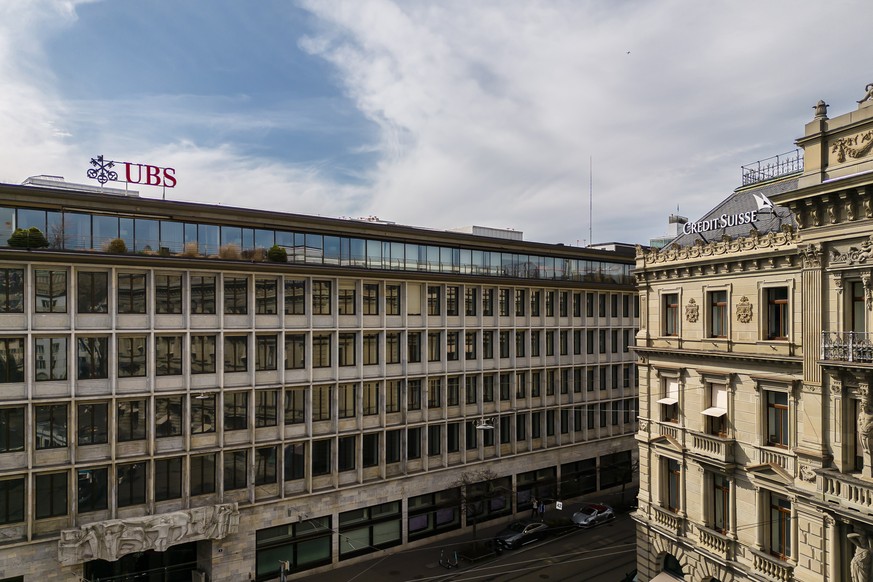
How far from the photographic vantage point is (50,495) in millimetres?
34969

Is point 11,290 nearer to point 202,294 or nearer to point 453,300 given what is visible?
point 202,294

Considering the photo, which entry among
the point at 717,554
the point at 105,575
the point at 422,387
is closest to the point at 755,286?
the point at 717,554

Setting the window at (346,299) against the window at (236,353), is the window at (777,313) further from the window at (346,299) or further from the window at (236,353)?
the window at (236,353)

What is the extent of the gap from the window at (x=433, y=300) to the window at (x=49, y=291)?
25.5 m

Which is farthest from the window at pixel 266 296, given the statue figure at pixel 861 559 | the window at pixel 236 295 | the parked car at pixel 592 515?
the statue figure at pixel 861 559

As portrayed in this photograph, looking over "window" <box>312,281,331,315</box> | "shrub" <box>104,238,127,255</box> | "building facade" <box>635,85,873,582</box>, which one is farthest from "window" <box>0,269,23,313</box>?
"building facade" <box>635,85,873,582</box>

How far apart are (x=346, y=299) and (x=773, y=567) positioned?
3085 cm

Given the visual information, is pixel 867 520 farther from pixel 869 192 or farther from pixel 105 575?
pixel 105 575

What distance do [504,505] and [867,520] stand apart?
3524 centimetres

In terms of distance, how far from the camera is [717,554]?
97.2 ft

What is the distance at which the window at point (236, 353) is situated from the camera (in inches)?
1596

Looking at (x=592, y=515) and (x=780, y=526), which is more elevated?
(x=780, y=526)

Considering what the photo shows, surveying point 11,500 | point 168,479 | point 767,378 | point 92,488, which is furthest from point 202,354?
point 767,378

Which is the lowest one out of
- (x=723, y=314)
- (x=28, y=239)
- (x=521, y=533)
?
(x=521, y=533)
